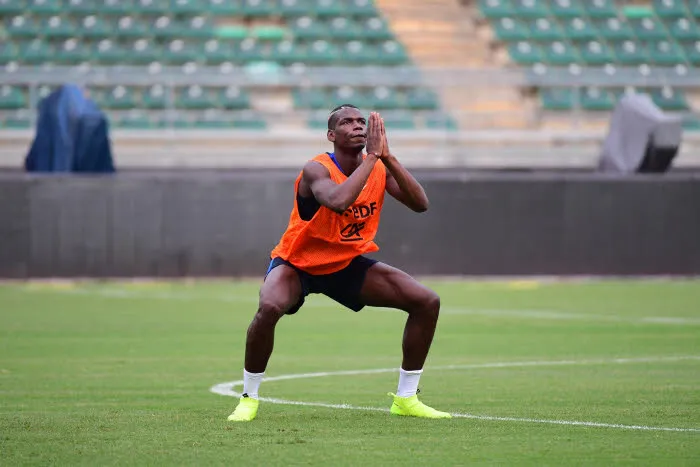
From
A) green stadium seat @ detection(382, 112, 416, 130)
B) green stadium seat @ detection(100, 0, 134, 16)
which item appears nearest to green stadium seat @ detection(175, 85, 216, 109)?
green stadium seat @ detection(382, 112, 416, 130)

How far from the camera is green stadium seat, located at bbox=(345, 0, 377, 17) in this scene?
28.3 metres

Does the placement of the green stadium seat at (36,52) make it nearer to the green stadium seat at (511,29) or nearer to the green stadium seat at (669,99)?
the green stadium seat at (511,29)

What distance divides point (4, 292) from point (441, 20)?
1491cm

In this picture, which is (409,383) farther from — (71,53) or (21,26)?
(21,26)

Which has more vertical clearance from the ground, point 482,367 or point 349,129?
point 349,129

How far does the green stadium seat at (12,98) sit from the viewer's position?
22.9 m

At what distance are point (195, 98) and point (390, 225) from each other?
18.6ft

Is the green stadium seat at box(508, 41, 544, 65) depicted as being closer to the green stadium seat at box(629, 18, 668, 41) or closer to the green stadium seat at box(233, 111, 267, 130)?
the green stadium seat at box(629, 18, 668, 41)

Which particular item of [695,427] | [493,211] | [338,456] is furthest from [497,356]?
[493,211]

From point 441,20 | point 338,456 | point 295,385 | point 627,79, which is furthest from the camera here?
point 441,20

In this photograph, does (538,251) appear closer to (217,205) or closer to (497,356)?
(217,205)

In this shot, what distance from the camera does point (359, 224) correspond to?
8023 mm

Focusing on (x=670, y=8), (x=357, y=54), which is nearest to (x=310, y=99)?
(x=357, y=54)

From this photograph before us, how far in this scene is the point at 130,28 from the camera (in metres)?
26.4
